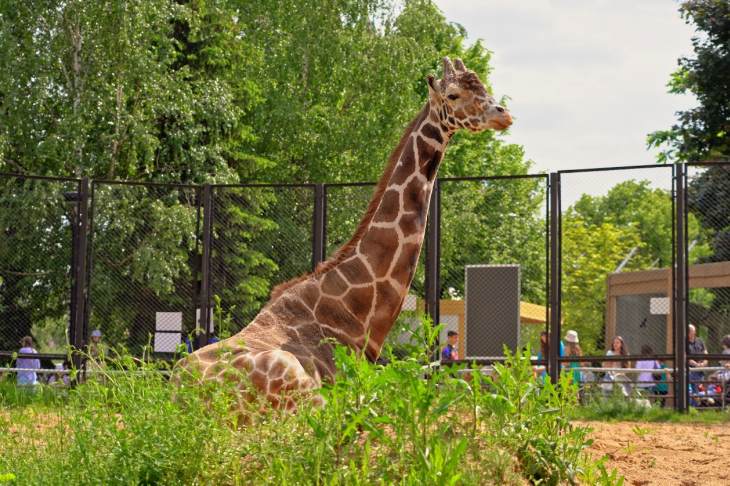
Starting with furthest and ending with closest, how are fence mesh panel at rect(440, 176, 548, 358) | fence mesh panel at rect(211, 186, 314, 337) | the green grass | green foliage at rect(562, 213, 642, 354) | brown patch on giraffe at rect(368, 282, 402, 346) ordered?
green foliage at rect(562, 213, 642, 354) → fence mesh panel at rect(211, 186, 314, 337) → fence mesh panel at rect(440, 176, 548, 358) → the green grass → brown patch on giraffe at rect(368, 282, 402, 346)

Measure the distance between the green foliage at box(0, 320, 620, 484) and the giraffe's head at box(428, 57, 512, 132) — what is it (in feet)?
10.1

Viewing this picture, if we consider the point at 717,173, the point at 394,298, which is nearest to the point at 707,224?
the point at 717,173

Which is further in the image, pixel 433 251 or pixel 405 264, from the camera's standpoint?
pixel 433 251

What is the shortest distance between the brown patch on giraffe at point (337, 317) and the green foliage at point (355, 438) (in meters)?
2.18

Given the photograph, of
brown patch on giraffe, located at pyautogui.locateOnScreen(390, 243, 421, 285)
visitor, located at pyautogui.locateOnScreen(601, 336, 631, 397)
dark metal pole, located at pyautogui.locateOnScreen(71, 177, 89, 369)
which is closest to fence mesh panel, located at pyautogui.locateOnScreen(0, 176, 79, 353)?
dark metal pole, located at pyautogui.locateOnScreen(71, 177, 89, 369)

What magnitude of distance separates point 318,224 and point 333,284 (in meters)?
5.87

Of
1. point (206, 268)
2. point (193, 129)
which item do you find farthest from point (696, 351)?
point (193, 129)

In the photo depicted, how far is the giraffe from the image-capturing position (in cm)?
704

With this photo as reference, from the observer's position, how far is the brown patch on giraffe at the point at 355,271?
24.8 ft

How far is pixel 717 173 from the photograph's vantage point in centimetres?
1383

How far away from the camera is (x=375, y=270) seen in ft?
25.0

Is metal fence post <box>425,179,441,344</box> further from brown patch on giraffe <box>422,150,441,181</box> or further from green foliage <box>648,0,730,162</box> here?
green foliage <box>648,0,730,162</box>

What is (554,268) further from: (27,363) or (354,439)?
(354,439)

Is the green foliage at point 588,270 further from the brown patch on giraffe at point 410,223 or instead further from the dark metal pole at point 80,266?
the brown patch on giraffe at point 410,223
